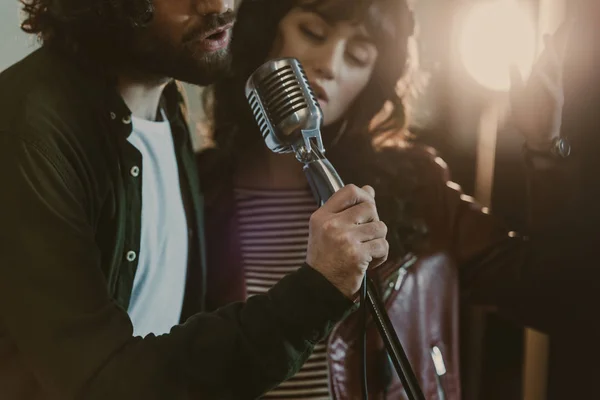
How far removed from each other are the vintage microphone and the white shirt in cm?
22

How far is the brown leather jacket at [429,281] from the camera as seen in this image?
919 mm

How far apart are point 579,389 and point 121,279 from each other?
0.68 meters

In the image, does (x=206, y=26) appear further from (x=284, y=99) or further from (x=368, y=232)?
(x=368, y=232)

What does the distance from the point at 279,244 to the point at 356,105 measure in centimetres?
24

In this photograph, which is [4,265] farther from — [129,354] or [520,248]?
[520,248]

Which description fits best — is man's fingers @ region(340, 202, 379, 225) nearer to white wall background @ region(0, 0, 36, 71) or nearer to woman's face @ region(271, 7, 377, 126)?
woman's face @ region(271, 7, 377, 126)

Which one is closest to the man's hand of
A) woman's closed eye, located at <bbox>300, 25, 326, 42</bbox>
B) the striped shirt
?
the striped shirt

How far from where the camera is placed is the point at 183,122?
926 mm

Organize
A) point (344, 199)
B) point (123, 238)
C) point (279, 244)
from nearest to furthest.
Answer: point (344, 199) → point (123, 238) → point (279, 244)

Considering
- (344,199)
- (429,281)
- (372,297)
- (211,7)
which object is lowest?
(429,281)

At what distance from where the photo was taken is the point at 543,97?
3.13 feet

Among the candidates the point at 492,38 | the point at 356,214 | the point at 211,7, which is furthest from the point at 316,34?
the point at 356,214

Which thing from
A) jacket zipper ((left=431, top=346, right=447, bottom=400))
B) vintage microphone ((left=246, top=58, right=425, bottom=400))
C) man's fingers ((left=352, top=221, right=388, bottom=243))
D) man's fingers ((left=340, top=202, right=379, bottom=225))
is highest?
vintage microphone ((left=246, top=58, right=425, bottom=400))

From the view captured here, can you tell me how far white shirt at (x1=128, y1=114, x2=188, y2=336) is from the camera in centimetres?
84
